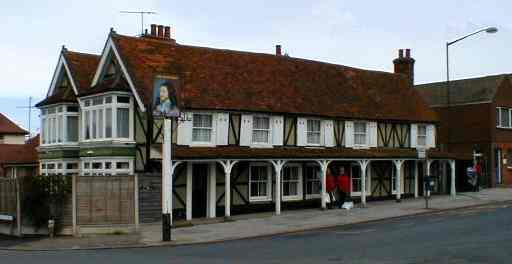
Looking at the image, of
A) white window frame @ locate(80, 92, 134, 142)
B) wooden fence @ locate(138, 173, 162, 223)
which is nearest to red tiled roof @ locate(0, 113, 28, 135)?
white window frame @ locate(80, 92, 134, 142)

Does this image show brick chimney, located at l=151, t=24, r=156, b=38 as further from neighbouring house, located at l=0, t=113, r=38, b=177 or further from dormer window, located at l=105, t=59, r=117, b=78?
neighbouring house, located at l=0, t=113, r=38, b=177

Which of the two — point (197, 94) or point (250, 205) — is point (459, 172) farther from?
point (197, 94)

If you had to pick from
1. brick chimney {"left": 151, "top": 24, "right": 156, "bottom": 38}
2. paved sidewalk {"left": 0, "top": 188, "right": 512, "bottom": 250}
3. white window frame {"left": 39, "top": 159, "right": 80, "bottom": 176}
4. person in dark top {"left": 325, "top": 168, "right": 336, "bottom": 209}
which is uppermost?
brick chimney {"left": 151, "top": 24, "right": 156, "bottom": 38}

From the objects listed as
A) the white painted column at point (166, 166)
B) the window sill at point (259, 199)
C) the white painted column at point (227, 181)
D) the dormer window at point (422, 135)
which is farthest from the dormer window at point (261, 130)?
the dormer window at point (422, 135)

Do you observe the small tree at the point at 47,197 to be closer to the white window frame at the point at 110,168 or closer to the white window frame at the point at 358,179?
the white window frame at the point at 110,168

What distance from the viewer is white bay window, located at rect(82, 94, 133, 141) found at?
2858 centimetres

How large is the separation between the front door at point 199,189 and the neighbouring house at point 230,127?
0.14ft

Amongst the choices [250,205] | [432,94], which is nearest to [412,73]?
[432,94]

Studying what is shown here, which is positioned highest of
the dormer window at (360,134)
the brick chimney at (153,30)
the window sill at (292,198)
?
the brick chimney at (153,30)

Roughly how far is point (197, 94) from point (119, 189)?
6602 mm

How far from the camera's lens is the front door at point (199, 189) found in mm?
29031

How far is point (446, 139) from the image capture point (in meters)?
49.1

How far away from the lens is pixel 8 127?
236 ft

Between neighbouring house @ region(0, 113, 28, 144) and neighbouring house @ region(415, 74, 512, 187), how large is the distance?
43.3 m
